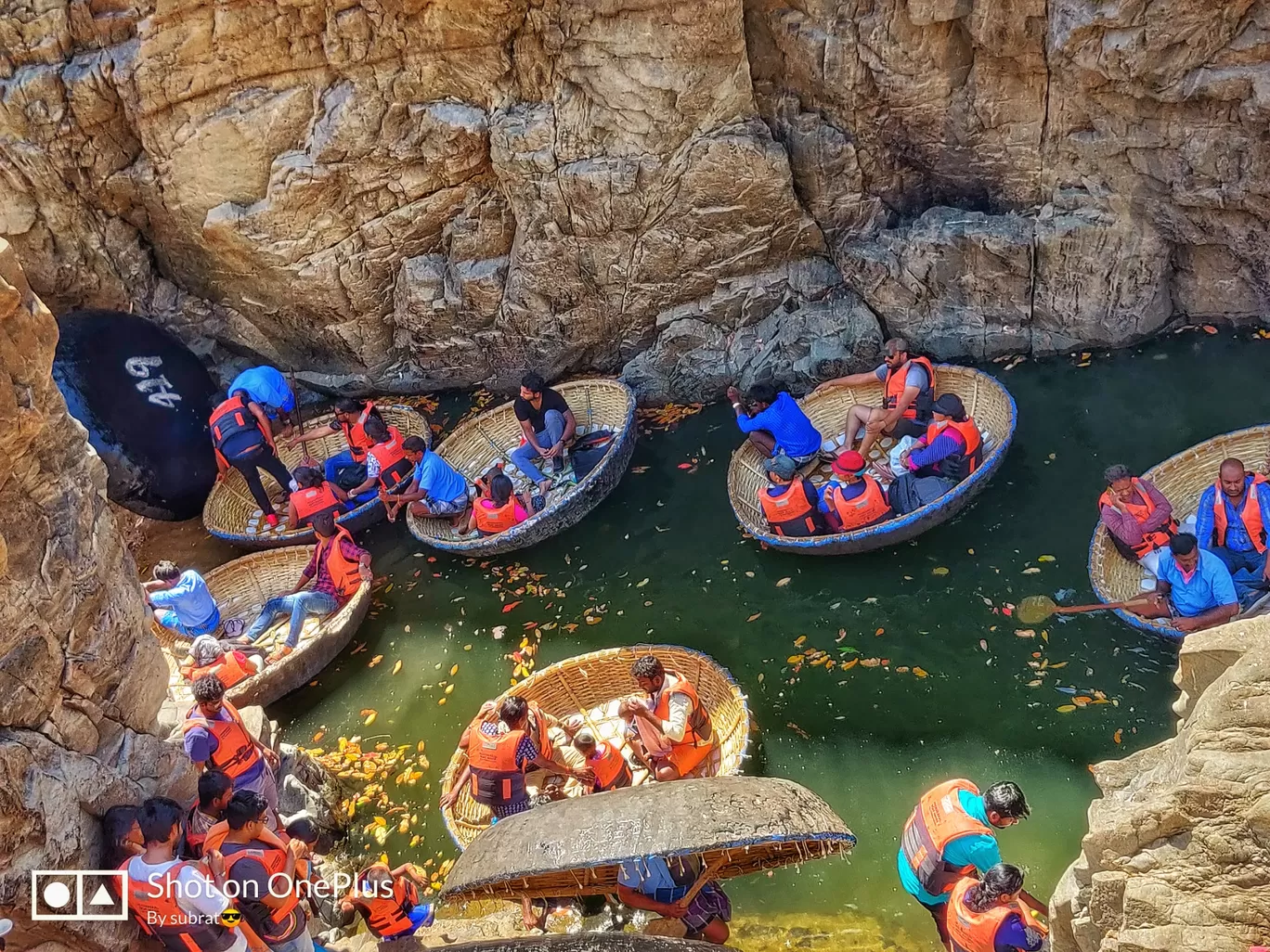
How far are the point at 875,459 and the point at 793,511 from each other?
1705 millimetres

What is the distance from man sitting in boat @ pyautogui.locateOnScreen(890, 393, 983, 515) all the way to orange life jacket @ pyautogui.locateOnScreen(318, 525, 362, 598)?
17.8 feet

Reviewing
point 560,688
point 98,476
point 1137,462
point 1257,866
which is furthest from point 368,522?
point 1257,866

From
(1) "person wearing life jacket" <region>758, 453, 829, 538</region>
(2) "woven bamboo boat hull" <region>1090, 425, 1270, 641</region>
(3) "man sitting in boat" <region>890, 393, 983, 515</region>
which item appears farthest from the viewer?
(3) "man sitting in boat" <region>890, 393, 983, 515</region>

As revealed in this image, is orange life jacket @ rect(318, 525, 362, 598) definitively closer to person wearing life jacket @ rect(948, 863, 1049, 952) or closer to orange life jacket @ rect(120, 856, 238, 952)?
orange life jacket @ rect(120, 856, 238, 952)

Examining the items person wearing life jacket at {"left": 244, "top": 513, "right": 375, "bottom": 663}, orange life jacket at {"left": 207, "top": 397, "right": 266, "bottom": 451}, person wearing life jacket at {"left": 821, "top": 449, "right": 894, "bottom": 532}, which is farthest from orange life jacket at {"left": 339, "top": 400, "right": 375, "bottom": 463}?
person wearing life jacket at {"left": 821, "top": 449, "right": 894, "bottom": 532}

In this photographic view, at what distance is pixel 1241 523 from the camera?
693 centimetres

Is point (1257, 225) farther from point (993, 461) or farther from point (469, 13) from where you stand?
point (469, 13)

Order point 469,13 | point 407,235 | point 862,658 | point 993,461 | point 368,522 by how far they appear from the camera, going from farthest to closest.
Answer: point 407,235
point 368,522
point 469,13
point 993,461
point 862,658

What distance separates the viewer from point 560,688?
25.9ft

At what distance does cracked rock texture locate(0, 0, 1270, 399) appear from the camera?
29.4 feet

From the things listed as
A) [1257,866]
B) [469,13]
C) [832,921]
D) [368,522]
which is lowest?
[832,921]

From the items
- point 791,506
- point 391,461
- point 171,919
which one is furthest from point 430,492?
point 171,919

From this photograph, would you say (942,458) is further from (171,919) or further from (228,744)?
(171,919)

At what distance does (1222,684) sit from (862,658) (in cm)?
397
